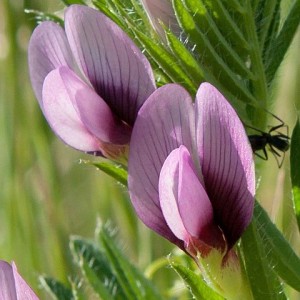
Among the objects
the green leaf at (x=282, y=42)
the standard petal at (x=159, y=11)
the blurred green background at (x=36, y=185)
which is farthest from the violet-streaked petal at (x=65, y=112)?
the blurred green background at (x=36, y=185)

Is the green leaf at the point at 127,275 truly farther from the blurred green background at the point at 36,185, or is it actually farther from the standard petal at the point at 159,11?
the blurred green background at the point at 36,185

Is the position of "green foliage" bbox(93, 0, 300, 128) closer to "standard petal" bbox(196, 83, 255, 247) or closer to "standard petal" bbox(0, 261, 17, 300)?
"standard petal" bbox(196, 83, 255, 247)

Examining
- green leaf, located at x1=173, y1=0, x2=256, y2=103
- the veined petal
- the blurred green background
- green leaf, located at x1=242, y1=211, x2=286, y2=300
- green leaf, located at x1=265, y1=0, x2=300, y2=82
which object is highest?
green leaf, located at x1=173, y1=0, x2=256, y2=103

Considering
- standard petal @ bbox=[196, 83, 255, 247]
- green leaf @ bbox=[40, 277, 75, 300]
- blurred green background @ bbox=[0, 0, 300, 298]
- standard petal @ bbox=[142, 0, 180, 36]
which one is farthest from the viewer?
blurred green background @ bbox=[0, 0, 300, 298]

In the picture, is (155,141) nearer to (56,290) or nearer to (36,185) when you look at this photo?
(56,290)

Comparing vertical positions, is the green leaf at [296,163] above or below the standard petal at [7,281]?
below

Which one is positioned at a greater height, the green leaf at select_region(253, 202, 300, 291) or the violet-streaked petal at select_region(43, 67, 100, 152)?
the violet-streaked petal at select_region(43, 67, 100, 152)

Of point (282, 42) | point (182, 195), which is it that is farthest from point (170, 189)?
point (282, 42)

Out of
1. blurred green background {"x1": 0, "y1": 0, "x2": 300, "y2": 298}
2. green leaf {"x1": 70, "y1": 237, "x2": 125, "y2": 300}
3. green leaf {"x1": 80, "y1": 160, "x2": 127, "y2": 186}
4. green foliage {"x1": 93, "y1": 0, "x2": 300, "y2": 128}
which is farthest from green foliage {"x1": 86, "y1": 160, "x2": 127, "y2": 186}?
blurred green background {"x1": 0, "y1": 0, "x2": 300, "y2": 298}

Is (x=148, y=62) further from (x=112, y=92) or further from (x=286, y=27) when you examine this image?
(x=286, y=27)
